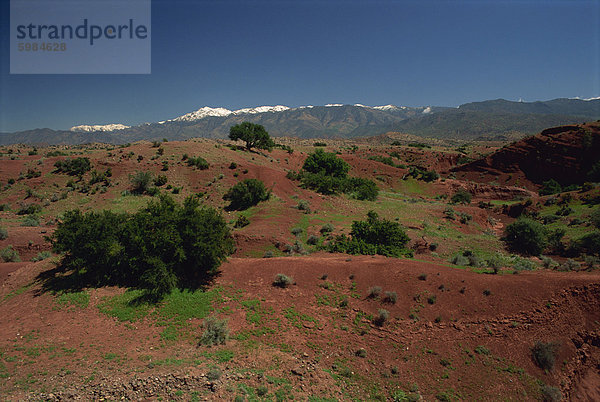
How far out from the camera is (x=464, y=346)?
11359mm

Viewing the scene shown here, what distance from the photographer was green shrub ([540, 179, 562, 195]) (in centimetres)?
4397

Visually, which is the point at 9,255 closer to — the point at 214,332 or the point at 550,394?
the point at 214,332

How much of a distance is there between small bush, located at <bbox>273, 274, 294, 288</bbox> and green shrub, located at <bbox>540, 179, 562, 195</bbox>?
5172cm

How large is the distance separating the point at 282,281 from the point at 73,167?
38456mm

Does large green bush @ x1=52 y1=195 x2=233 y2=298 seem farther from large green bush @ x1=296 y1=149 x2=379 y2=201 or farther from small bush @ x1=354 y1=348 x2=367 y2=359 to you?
large green bush @ x1=296 y1=149 x2=379 y2=201

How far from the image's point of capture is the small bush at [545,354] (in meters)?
10.3

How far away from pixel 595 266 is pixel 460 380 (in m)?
13.0

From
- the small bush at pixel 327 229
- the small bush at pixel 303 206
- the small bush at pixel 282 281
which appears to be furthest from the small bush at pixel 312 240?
the small bush at pixel 282 281

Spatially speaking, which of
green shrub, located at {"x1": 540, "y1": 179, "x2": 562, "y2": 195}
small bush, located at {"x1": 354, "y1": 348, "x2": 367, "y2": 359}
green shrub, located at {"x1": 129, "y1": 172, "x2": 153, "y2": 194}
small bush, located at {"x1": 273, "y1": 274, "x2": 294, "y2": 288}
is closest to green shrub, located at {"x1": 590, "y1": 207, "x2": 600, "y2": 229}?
green shrub, located at {"x1": 540, "y1": 179, "x2": 562, "y2": 195}

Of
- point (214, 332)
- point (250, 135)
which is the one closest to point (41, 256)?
point (214, 332)

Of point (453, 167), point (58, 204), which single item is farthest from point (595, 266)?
point (453, 167)

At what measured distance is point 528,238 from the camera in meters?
22.9

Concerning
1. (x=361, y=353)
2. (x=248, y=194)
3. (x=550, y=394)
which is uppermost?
(x=248, y=194)

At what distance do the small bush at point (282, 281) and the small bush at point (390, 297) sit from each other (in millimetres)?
5103
